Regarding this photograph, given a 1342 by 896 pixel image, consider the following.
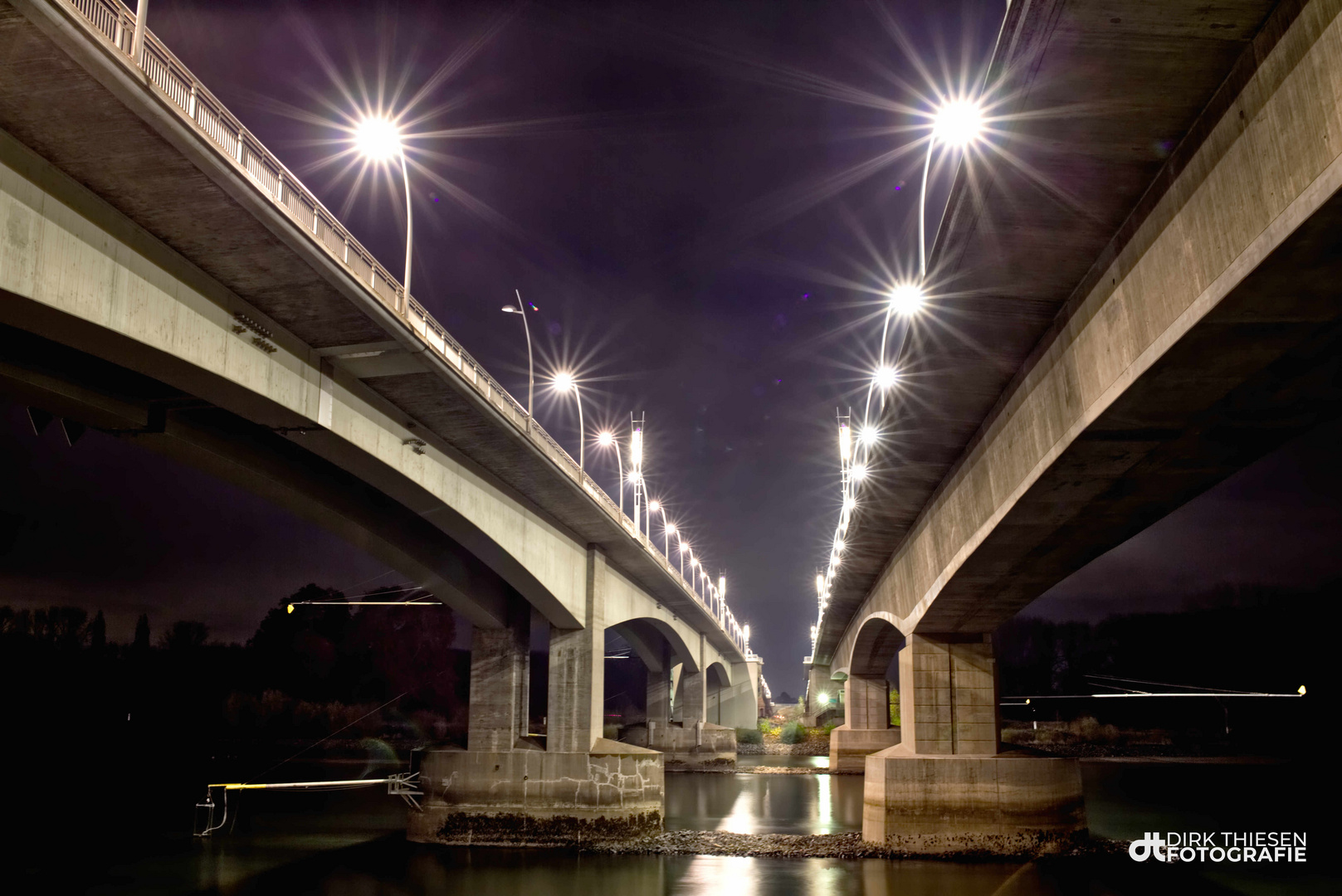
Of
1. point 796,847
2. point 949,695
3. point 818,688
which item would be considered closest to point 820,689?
point 818,688

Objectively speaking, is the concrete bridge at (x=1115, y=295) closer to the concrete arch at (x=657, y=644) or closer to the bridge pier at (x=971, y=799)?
the bridge pier at (x=971, y=799)

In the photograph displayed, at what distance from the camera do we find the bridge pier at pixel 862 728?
59094mm

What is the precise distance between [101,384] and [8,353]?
2026mm

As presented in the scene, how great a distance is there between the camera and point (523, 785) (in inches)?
1220

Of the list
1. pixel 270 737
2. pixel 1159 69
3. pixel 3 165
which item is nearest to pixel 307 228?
pixel 3 165

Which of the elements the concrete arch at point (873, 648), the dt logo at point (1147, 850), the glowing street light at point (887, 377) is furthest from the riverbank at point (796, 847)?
the concrete arch at point (873, 648)

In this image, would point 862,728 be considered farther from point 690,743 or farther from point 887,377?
point 887,377

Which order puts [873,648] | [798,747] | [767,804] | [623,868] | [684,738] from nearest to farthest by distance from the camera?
[623,868]
[767,804]
[873,648]
[684,738]
[798,747]

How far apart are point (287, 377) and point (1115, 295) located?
14.0 m

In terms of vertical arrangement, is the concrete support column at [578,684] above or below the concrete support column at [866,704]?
above

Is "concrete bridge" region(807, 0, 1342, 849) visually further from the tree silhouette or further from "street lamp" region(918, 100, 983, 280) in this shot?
the tree silhouette

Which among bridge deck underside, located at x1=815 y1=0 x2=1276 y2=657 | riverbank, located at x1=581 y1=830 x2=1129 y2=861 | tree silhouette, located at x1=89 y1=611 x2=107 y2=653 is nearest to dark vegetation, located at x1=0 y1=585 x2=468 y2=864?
tree silhouette, located at x1=89 y1=611 x2=107 y2=653

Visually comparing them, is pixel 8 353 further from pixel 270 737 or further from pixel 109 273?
pixel 270 737

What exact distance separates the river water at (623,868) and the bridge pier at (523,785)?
959 mm
